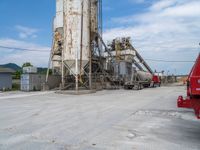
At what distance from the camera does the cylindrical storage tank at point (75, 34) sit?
28297 mm

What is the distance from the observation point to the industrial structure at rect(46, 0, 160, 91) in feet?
93.4

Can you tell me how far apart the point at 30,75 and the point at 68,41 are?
6.24 m

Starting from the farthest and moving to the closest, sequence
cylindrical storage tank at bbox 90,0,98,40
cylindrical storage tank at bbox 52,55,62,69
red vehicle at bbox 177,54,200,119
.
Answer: cylindrical storage tank at bbox 52,55,62,69, cylindrical storage tank at bbox 90,0,98,40, red vehicle at bbox 177,54,200,119

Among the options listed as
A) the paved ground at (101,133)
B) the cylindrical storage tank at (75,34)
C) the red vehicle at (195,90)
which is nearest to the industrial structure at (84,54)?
the cylindrical storage tank at (75,34)

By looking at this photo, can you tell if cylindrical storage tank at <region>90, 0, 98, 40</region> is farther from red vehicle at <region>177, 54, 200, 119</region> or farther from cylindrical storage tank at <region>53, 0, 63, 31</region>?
red vehicle at <region>177, 54, 200, 119</region>

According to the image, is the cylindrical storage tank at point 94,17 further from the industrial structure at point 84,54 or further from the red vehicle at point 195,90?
the red vehicle at point 195,90

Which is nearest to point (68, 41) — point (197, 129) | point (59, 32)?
point (59, 32)

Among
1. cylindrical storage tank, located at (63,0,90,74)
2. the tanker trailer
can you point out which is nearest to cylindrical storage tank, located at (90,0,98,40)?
cylindrical storage tank, located at (63,0,90,74)

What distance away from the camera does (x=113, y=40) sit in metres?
44.6

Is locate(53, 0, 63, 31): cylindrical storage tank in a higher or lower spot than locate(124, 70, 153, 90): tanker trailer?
higher

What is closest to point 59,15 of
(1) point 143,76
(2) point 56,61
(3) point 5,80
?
(2) point 56,61

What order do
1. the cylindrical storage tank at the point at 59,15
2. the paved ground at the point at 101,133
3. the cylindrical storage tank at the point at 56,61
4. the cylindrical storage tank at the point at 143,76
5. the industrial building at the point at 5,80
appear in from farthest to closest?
the cylindrical storage tank at the point at 143,76, the cylindrical storage tank at the point at 56,61, the industrial building at the point at 5,80, the cylindrical storage tank at the point at 59,15, the paved ground at the point at 101,133

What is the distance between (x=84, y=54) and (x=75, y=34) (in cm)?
227

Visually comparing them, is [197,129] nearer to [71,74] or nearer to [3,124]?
[3,124]
